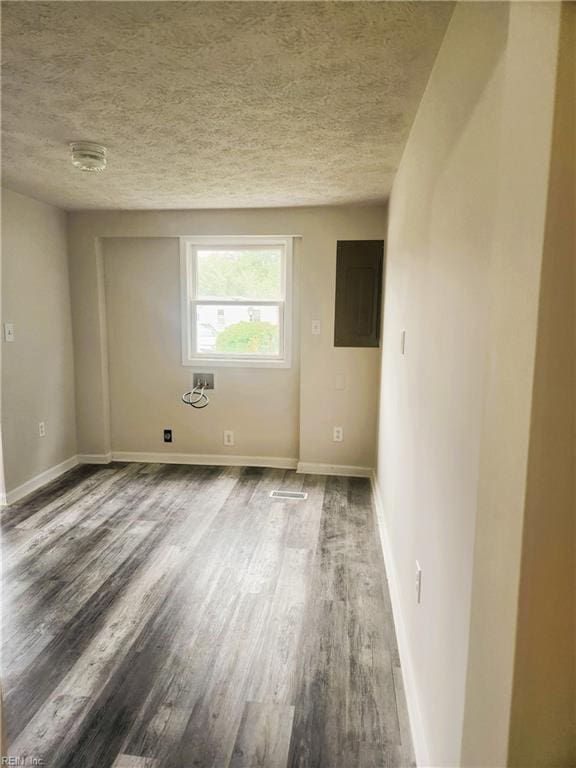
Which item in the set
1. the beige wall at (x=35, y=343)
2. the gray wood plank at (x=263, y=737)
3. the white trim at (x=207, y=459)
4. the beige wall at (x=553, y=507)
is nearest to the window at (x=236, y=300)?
the white trim at (x=207, y=459)

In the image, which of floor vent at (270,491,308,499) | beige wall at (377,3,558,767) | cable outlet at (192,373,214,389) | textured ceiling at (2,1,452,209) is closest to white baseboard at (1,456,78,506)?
cable outlet at (192,373,214,389)

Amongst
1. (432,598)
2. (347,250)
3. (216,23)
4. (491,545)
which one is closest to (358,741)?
(432,598)

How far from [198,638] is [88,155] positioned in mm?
2332

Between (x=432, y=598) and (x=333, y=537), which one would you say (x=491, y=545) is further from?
(x=333, y=537)

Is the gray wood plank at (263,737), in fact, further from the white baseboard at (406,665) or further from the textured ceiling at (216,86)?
the textured ceiling at (216,86)

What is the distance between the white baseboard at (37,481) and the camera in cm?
334

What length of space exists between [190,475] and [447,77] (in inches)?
134

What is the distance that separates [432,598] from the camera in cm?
137

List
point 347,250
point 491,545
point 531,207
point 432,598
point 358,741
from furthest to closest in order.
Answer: point 347,250, point 358,741, point 432,598, point 491,545, point 531,207

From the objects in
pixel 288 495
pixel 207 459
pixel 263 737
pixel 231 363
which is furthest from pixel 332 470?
pixel 263 737

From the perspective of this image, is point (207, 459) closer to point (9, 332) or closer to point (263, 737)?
point (9, 332)

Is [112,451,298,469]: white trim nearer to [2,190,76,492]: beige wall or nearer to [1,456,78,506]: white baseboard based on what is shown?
[1,456,78,506]: white baseboard

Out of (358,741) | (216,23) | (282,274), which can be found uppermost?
(216,23)

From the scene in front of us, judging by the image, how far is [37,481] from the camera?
11.9ft
